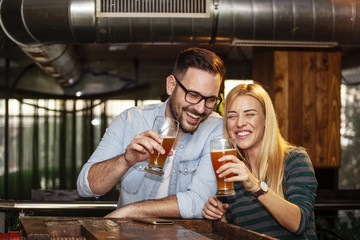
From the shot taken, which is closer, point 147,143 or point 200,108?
point 147,143

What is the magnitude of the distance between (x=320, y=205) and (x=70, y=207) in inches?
65.9

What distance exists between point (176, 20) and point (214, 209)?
6.66 ft

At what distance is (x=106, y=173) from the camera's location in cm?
208

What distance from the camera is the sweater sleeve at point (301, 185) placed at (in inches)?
76.6

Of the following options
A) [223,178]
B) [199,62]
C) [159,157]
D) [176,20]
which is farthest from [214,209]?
[176,20]

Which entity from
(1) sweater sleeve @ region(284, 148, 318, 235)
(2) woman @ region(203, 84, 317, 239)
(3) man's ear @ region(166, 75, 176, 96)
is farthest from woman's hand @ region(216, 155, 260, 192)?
(3) man's ear @ region(166, 75, 176, 96)

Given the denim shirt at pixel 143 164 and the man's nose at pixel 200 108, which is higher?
the man's nose at pixel 200 108

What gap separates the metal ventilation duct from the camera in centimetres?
355

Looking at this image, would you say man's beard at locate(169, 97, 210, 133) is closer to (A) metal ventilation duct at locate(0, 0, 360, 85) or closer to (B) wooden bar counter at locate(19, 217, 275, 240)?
(B) wooden bar counter at locate(19, 217, 275, 240)

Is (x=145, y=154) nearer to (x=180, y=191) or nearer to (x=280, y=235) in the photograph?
(x=180, y=191)

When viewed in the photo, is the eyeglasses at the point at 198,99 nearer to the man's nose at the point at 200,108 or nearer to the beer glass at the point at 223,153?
the man's nose at the point at 200,108

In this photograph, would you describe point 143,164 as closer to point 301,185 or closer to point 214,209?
point 214,209

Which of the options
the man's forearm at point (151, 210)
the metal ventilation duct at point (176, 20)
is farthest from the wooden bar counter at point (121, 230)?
the metal ventilation duct at point (176, 20)

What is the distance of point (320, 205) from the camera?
3.26 m
